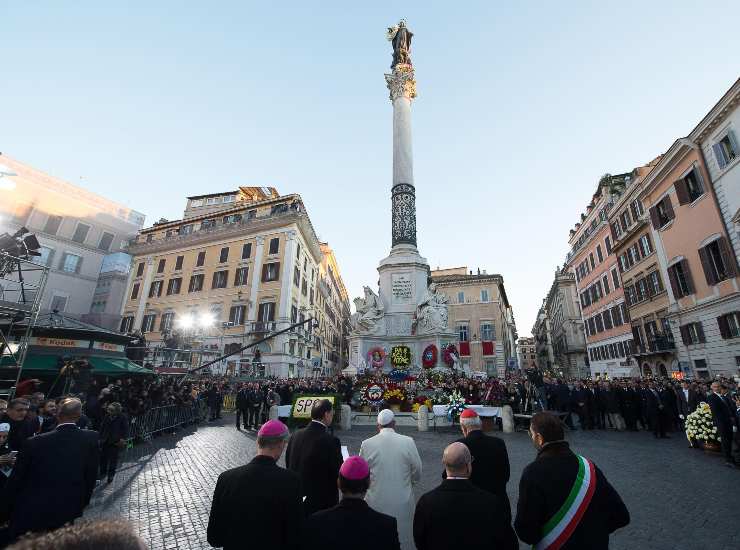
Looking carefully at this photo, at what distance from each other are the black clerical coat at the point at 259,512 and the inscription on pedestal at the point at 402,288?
19.9 meters

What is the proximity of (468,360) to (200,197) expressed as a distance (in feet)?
128

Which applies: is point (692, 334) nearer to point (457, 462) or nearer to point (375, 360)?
point (375, 360)

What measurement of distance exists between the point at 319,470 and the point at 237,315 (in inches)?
1304

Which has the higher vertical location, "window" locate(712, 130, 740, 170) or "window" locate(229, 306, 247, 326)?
"window" locate(712, 130, 740, 170)

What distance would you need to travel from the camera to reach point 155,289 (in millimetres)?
40125

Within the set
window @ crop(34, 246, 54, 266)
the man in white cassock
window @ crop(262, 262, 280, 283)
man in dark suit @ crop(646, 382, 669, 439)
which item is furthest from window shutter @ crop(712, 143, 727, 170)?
window @ crop(34, 246, 54, 266)

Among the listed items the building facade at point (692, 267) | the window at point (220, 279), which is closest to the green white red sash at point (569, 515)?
the building facade at point (692, 267)

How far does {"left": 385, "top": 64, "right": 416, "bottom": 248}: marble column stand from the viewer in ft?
81.6

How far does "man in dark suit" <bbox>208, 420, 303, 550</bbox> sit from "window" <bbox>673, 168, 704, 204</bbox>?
26232 mm

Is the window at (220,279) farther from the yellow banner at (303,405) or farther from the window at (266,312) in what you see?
the yellow banner at (303,405)

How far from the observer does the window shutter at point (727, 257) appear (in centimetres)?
1805

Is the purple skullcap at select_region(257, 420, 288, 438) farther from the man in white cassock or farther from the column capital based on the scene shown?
the column capital

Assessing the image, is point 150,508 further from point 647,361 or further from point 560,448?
point 647,361

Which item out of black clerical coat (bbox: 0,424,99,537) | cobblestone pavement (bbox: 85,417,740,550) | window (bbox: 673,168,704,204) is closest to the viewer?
black clerical coat (bbox: 0,424,99,537)
